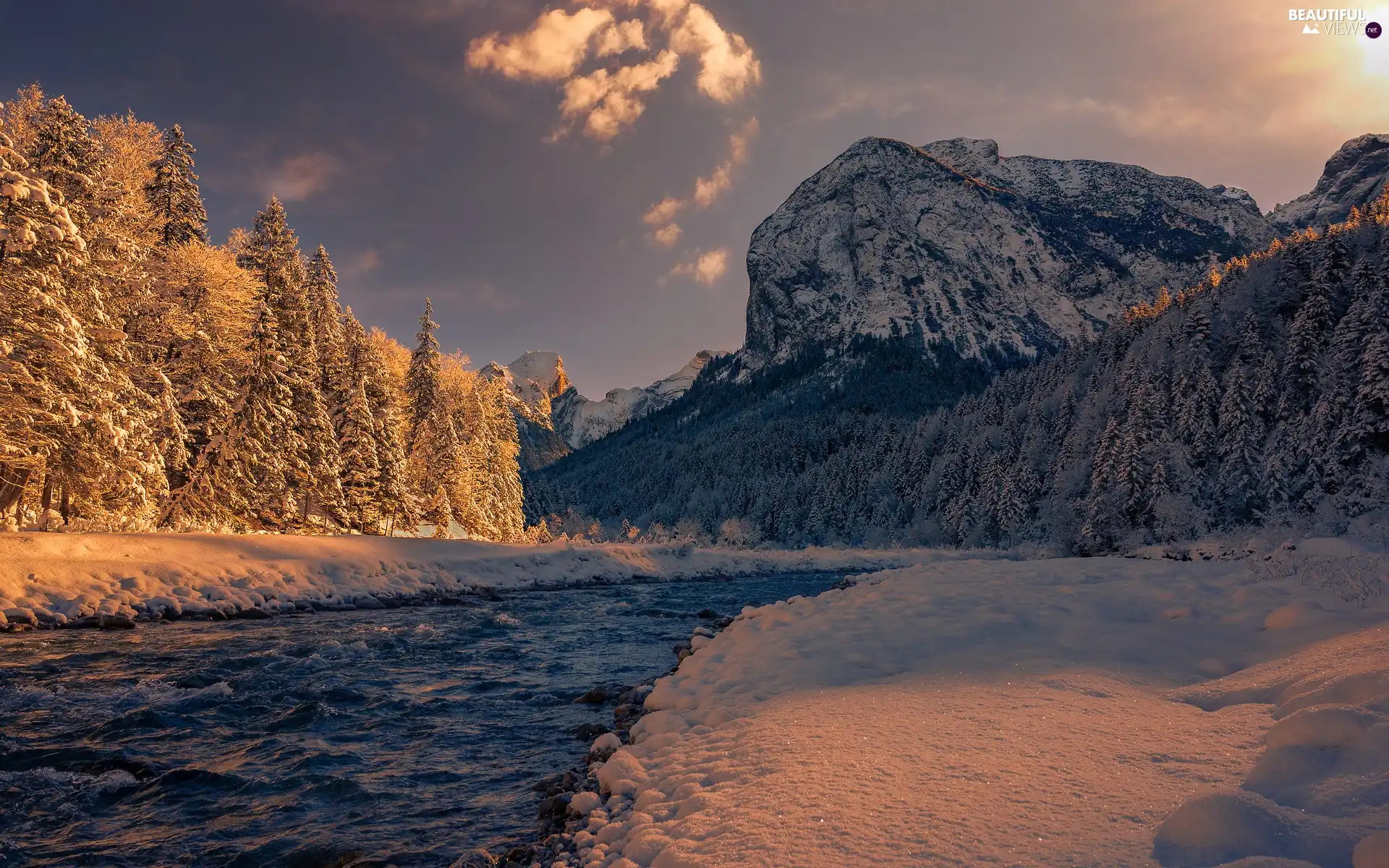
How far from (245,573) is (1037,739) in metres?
23.5

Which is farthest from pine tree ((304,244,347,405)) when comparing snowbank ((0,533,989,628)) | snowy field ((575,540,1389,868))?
snowy field ((575,540,1389,868))

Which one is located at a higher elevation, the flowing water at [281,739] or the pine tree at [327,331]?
the pine tree at [327,331]

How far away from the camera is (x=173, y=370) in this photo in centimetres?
Result: 2547

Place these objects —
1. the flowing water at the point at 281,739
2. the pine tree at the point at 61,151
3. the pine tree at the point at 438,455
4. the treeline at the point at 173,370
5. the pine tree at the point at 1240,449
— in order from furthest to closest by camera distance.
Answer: the pine tree at the point at 1240,449, the pine tree at the point at 438,455, the pine tree at the point at 61,151, the treeline at the point at 173,370, the flowing water at the point at 281,739

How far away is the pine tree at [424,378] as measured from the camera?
4112 centimetres

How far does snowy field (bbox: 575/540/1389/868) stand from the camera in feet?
10.3

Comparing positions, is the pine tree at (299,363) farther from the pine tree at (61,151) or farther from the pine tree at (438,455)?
the pine tree at (438,455)

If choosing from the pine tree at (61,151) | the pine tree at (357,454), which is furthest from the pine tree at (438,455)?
the pine tree at (61,151)

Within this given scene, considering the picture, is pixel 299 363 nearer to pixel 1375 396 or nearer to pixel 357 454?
pixel 357 454

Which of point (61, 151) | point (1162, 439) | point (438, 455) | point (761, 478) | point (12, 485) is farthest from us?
point (761, 478)

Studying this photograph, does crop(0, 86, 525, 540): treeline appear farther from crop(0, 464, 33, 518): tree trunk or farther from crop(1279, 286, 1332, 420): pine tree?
crop(1279, 286, 1332, 420): pine tree

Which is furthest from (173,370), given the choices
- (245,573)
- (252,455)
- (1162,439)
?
(1162,439)

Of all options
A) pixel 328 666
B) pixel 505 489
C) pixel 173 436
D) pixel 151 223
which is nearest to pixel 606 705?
pixel 328 666

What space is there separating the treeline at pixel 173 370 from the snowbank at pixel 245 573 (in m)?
3.14
